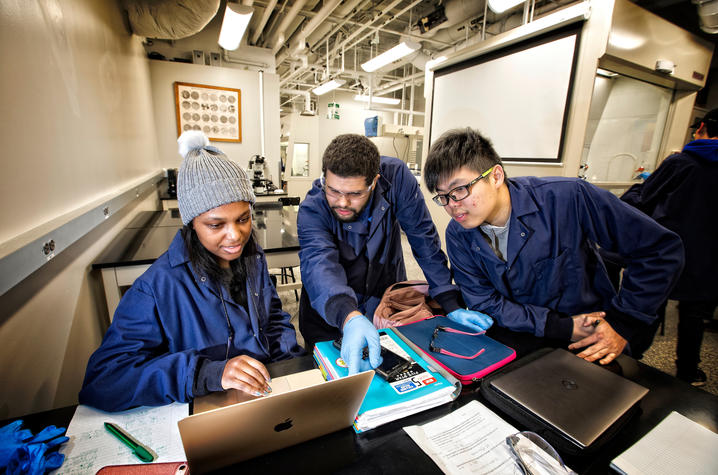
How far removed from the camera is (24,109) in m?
0.99

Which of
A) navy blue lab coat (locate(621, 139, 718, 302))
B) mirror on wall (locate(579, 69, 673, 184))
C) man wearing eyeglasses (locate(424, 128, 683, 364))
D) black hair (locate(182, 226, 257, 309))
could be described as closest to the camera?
black hair (locate(182, 226, 257, 309))

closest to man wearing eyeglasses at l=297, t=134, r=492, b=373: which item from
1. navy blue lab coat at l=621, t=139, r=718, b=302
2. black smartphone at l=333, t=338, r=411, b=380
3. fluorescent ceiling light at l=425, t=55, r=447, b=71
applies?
black smartphone at l=333, t=338, r=411, b=380

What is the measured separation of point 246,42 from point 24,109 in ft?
17.4

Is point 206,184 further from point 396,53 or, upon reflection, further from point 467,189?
point 396,53

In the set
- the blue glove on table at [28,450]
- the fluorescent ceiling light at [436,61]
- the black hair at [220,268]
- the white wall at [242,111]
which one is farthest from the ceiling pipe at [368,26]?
the blue glove on table at [28,450]

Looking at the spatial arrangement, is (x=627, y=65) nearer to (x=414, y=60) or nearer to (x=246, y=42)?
(x=414, y=60)

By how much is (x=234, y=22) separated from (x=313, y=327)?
3.42 meters

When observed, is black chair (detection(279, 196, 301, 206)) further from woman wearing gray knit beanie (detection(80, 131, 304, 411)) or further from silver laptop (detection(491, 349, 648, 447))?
silver laptop (detection(491, 349, 648, 447))

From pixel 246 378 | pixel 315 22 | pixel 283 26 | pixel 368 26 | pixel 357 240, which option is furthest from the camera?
pixel 283 26

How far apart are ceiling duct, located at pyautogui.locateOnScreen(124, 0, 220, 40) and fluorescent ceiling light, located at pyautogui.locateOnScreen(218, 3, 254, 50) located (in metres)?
0.35

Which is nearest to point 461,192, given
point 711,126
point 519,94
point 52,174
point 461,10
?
point 52,174

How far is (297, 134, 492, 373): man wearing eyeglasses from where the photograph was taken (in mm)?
1142

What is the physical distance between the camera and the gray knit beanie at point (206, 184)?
942mm

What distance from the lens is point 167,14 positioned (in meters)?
2.76
